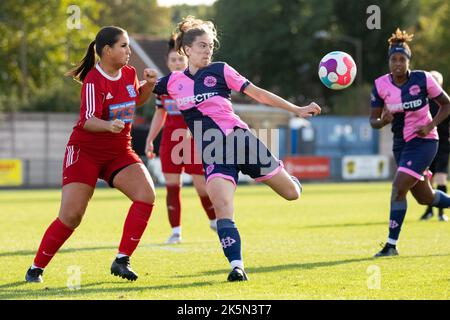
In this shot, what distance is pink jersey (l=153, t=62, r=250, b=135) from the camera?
8.21 meters

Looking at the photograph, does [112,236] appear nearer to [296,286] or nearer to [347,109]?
[296,286]

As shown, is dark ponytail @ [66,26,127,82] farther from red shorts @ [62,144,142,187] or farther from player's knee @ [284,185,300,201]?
player's knee @ [284,185,300,201]

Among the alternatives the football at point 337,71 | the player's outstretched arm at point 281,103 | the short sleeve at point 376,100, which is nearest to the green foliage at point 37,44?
the short sleeve at point 376,100

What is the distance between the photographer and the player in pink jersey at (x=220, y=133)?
815cm

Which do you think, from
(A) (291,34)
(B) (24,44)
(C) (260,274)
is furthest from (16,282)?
(A) (291,34)

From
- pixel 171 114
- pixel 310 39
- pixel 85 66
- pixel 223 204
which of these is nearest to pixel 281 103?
pixel 223 204

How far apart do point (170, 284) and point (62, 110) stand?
1378 inches

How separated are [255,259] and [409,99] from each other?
2.44m

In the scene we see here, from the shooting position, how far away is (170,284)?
802cm

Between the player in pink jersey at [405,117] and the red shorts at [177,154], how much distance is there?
2.84 meters

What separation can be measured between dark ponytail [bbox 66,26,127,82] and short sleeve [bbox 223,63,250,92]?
986 mm

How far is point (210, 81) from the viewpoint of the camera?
27.0 ft

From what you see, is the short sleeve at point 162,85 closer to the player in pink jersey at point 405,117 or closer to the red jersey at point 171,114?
the player in pink jersey at point 405,117

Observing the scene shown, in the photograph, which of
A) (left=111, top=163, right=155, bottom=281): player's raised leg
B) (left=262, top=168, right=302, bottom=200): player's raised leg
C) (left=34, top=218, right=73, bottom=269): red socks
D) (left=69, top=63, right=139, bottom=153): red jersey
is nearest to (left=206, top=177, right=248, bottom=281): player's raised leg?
(left=262, top=168, right=302, bottom=200): player's raised leg
